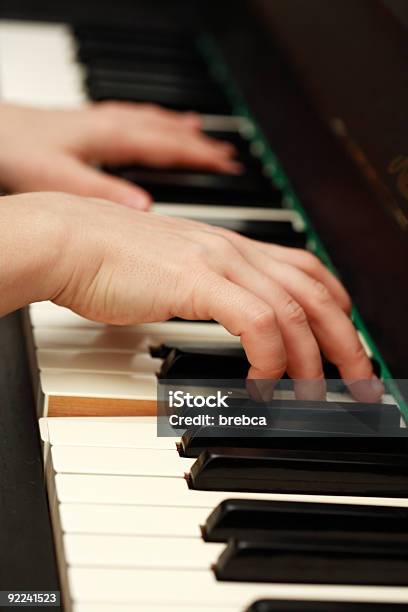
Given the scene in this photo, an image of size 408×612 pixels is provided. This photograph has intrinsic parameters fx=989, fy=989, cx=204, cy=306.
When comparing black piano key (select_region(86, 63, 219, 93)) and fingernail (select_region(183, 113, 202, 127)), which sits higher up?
black piano key (select_region(86, 63, 219, 93))

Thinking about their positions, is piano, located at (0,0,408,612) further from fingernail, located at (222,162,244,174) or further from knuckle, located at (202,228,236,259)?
knuckle, located at (202,228,236,259)

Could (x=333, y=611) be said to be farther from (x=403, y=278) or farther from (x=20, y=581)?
(x=403, y=278)

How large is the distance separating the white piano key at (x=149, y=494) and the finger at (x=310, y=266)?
1.23 ft

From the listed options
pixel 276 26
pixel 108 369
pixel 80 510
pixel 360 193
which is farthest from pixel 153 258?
pixel 276 26

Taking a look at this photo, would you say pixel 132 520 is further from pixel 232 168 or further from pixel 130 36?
pixel 130 36

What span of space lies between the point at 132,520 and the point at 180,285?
0.34 meters

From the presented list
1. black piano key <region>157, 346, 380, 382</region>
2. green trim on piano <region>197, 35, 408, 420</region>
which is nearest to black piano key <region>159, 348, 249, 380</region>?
black piano key <region>157, 346, 380, 382</region>

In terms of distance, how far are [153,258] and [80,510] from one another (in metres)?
0.37

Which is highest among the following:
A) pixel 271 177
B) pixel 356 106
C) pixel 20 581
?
pixel 356 106

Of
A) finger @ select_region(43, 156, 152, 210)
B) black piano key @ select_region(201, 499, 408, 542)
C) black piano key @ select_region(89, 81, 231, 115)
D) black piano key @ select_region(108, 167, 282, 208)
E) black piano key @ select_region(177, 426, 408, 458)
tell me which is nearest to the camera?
black piano key @ select_region(201, 499, 408, 542)

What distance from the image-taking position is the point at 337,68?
67.7 inches

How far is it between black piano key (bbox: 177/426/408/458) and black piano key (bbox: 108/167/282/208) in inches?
28.7

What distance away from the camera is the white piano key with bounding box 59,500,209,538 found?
1012mm

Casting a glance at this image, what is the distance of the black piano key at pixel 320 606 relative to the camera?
907 mm
